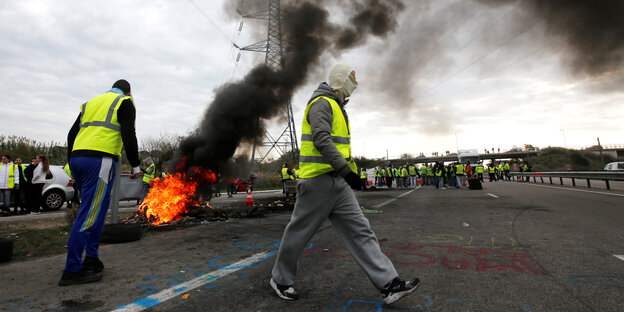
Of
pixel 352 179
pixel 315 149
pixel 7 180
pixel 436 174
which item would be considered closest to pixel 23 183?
pixel 7 180

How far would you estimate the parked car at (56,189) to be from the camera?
427 inches

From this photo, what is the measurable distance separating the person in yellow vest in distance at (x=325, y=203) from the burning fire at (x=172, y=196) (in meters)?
4.92

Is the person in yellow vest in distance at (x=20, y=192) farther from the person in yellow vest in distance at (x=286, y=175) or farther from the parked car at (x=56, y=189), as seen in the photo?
the person in yellow vest in distance at (x=286, y=175)

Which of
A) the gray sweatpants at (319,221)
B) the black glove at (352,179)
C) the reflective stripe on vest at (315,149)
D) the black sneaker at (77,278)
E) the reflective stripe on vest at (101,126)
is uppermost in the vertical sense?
the reflective stripe on vest at (101,126)

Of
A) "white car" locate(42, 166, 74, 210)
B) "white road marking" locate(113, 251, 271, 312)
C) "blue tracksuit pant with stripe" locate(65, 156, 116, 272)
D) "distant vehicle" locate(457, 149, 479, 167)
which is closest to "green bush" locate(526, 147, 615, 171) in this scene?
"distant vehicle" locate(457, 149, 479, 167)

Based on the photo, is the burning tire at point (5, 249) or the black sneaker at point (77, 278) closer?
the black sneaker at point (77, 278)

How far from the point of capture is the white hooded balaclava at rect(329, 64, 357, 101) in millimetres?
2807

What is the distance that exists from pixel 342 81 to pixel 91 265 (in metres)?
2.87

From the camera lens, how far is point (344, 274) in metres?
3.01

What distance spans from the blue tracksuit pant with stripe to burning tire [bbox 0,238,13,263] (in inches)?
58.9

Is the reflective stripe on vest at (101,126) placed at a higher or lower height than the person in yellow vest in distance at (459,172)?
higher

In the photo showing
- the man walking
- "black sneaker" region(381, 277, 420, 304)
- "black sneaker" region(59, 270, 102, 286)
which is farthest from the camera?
the man walking

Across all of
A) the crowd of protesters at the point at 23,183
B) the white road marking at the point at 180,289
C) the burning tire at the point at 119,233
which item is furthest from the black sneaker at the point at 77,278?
the crowd of protesters at the point at 23,183

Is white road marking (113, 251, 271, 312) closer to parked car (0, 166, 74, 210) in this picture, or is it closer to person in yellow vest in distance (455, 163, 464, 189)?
parked car (0, 166, 74, 210)
